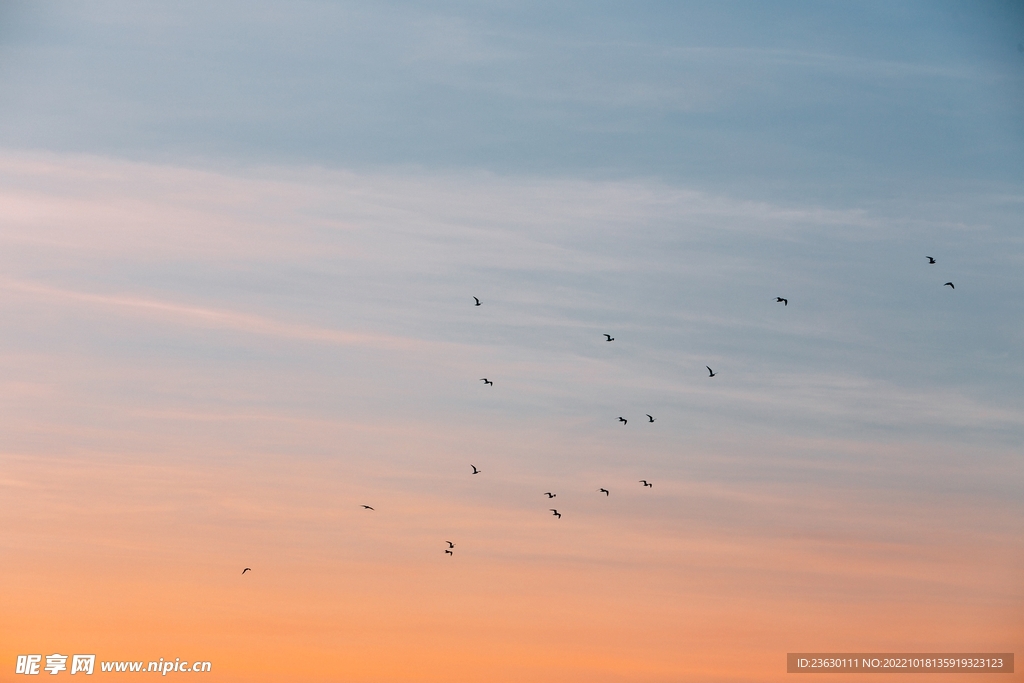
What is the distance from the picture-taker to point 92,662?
438 feet

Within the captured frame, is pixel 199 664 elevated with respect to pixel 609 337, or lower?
lower

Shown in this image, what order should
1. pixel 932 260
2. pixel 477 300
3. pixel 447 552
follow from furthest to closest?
pixel 447 552
pixel 477 300
pixel 932 260

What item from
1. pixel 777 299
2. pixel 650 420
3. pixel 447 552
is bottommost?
pixel 447 552

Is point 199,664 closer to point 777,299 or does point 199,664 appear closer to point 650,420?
point 650,420

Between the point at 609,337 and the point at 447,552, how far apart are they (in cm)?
8092

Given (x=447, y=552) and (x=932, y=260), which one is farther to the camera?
(x=447, y=552)

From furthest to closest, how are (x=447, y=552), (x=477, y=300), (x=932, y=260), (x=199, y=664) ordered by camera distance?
(x=447, y=552), (x=199, y=664), (x=477, y=300), (x=932, y=260)

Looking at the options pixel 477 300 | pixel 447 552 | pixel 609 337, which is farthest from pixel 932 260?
pixel 447 552

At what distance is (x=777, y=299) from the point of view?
122 m

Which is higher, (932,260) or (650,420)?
(932,260)

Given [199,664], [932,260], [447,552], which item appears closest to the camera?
[932,260]

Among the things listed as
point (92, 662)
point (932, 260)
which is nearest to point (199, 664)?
point (92, 662)

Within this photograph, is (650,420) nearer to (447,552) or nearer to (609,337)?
(609,337)

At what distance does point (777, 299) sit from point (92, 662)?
163833mm
